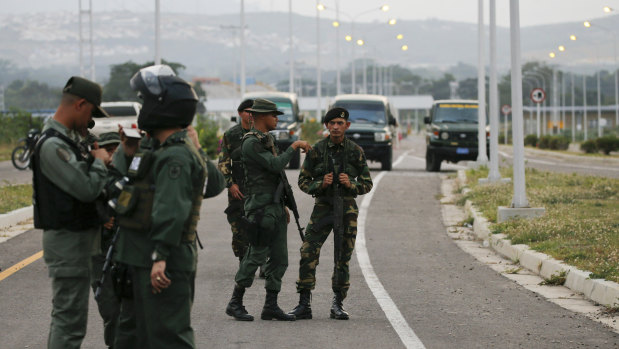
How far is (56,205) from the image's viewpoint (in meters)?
6.23

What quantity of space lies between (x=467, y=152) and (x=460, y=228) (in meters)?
17.5

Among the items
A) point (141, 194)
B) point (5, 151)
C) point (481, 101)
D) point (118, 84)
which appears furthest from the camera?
point (118, 84)

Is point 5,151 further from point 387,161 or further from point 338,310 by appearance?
point 338,310

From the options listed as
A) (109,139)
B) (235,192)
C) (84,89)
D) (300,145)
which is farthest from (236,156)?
(84,89)

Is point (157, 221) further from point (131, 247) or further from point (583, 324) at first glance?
point (583, 324)

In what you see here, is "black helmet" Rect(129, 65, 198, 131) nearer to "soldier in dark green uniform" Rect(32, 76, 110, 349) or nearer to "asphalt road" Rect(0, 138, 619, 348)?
"soldier in dark green uniform" Rect(32, 76, 110, 349)

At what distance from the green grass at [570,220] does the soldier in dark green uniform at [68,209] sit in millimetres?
6115

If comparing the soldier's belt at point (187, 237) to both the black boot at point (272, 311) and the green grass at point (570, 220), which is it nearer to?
the black boot at point (272, 311)

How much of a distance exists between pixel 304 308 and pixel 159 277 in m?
4.16

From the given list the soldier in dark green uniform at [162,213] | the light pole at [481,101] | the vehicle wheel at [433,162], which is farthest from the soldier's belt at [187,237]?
the vehicle wheel at [433,162]

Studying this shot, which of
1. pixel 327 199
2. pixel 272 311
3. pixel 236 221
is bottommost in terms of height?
pixel 272 311

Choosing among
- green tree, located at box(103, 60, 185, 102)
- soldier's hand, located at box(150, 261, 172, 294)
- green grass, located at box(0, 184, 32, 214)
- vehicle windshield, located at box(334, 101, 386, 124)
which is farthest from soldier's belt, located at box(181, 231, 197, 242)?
green tree, located at box(103, 60, 185, 102)

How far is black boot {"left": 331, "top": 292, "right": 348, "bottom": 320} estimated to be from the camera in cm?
944

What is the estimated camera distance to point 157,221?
554cm
